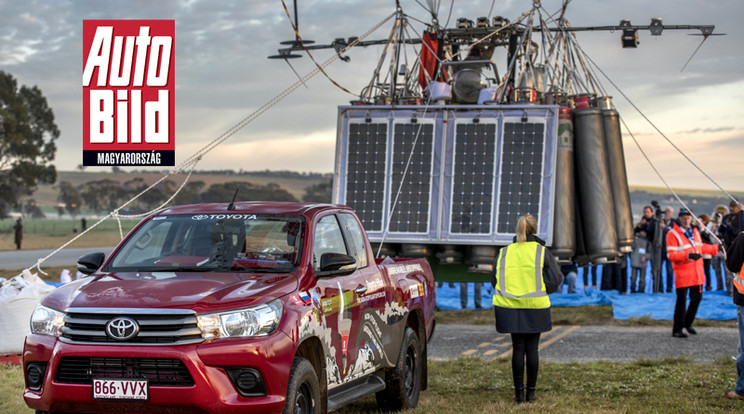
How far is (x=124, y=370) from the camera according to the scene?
20.3ft

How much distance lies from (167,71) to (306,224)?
37.4 ft

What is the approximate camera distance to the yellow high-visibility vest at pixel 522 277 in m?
9.70

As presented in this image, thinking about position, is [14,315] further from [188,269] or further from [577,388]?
[577,388]

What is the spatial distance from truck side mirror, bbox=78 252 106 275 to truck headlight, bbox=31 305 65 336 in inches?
34.4

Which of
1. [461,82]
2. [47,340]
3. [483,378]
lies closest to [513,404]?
[483,378]

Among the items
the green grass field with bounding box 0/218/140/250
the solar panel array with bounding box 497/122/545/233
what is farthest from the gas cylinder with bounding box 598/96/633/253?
the green grass field with bounding box 0/218/140/250

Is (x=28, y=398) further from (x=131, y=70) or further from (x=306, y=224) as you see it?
(x=131, y=70)

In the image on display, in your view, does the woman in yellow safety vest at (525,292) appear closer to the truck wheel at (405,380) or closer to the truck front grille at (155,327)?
the truck wheel at (405,380)

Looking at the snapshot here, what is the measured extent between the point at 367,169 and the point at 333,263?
33.2 ft

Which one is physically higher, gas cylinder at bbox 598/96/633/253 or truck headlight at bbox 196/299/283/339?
gas cylinder at bbox 598/96/633/253

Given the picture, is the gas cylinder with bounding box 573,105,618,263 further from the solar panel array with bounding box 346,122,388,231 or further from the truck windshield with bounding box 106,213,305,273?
the truck windshield with bounding box 106,213,305,273

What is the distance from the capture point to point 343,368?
7605 millimetres

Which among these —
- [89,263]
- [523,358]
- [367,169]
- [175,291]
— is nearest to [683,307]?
[367,169]

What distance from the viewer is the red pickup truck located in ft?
20.1
